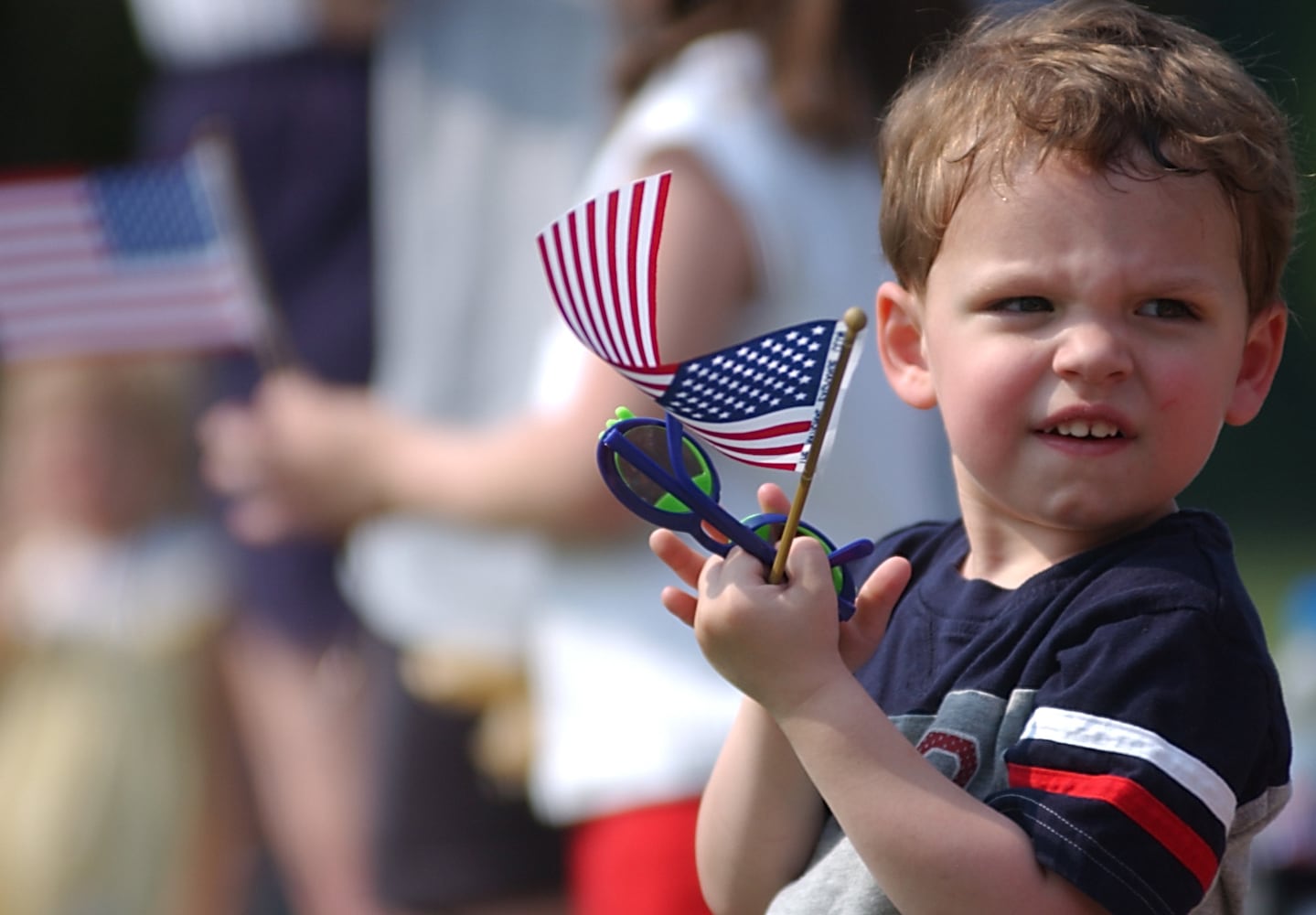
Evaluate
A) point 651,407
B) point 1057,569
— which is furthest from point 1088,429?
point 651,407

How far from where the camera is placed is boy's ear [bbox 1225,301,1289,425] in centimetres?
142

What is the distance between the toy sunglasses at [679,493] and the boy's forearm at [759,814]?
148 millimetres

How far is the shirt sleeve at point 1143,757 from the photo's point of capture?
1225 millimetres

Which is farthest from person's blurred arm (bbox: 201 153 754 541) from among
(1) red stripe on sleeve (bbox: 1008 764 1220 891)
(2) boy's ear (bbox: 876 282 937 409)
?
(1) red stripe on sleeve (bbox: 1008 764 1220 891)

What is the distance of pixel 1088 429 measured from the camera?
4.32 ft

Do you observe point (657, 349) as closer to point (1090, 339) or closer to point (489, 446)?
point (1090, 339)

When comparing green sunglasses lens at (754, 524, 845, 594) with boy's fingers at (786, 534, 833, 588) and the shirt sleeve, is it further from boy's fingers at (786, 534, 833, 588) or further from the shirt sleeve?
the shirt sleeve

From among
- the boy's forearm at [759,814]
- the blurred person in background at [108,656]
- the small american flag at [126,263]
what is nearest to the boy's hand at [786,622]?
the boy's forearm at [759,814]

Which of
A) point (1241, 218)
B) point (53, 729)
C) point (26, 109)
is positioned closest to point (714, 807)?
point (1241, 218)

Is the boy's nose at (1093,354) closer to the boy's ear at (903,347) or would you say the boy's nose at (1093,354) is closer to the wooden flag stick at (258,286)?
the boy's ear at (903,347)

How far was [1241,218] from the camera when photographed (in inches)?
53.2

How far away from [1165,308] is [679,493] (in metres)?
0.36

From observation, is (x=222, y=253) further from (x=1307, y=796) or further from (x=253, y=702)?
(x=1307, y=796)

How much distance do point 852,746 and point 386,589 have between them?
219cm
